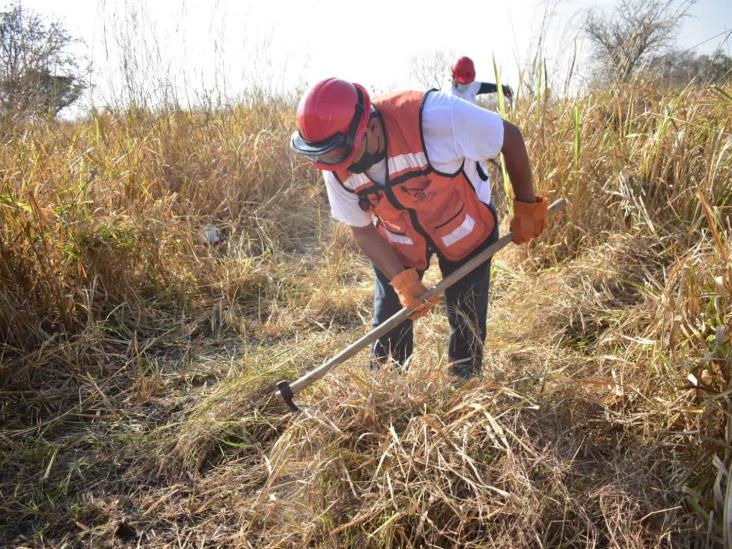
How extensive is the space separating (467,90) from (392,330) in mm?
3862

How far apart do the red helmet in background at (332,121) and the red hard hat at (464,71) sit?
163 inches

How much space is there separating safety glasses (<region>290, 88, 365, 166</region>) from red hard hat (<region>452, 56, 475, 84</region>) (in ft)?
13.5

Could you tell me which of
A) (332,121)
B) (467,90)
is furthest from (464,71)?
(332,121)

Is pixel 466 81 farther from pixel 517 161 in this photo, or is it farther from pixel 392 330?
pixel 392 330

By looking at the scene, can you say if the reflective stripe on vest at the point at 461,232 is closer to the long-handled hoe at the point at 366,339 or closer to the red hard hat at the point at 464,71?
the long-handled hoe at the point at 366,339

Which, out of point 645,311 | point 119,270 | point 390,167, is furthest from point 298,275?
point 645,311

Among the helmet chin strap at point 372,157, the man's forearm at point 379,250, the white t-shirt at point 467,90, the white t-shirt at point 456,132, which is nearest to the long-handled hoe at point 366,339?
the man's forearm at point 379,250

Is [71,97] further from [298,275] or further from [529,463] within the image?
[529,463]

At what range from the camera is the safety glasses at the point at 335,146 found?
1.63 m

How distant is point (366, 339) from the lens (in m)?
1.98

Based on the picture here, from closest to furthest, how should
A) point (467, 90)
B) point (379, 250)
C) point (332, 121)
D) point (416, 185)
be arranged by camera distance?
point (332, 121) < point (416, 185) < point (379, 250) < point (467, 90)

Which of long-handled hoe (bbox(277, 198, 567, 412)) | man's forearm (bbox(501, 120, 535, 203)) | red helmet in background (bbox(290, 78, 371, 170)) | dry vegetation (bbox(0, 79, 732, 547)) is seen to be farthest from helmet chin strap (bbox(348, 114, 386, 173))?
dry vegetation (bbox(0, 79, 732, 547))

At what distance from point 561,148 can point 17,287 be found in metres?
3.24

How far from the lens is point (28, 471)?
78.8 inches
